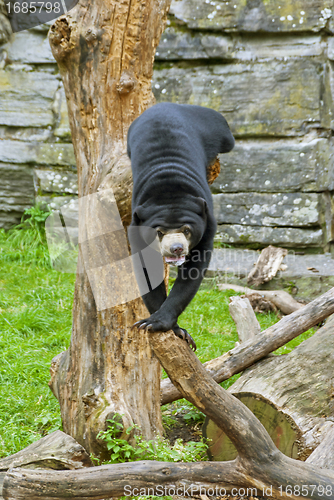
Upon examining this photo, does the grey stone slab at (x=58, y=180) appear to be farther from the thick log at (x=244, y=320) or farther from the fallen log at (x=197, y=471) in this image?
the fallen log at (x=197, y=471)

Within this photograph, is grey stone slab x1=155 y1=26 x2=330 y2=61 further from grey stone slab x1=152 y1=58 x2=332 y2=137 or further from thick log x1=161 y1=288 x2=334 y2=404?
thick log x1=161 y1=288 x2=334 y2=404

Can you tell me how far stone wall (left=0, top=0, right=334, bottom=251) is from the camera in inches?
197

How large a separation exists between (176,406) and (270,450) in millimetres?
1754

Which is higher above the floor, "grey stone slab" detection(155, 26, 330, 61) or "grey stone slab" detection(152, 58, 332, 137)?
"grey stone slab" detection(155, 26, 330, 61)

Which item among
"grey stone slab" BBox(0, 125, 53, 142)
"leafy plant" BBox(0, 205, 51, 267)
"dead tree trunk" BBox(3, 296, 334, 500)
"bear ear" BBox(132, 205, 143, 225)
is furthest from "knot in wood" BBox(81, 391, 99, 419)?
"grey stone slab" BBox(0, 125, 53, 142)

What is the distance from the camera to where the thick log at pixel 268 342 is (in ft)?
10.4

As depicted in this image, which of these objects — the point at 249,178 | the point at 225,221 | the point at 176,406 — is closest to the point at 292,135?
the point at 249,178

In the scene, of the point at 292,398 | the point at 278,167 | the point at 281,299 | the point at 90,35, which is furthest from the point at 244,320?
the point at 90,35

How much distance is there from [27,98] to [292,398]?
4497 millimetres

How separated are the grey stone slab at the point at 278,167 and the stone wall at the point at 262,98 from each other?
0.01 metres

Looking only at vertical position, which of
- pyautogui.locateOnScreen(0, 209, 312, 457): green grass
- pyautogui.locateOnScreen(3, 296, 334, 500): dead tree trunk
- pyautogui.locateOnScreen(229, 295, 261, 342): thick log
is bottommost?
pyautogui.locateOnScreen(0, 209, 312, 457): green grass

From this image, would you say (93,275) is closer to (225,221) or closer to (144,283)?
(144,283)

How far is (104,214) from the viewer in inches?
103

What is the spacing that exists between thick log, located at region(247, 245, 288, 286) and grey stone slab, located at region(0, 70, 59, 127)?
9.45 feet
